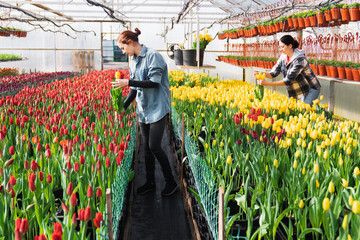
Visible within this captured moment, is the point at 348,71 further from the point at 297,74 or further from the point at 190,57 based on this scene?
the point at 190,57

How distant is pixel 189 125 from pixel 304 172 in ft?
5.57

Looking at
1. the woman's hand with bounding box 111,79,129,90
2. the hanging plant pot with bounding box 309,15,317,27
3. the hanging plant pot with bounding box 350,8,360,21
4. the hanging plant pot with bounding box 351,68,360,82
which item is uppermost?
the hanging plant pot with bounding box 309,15,317,27

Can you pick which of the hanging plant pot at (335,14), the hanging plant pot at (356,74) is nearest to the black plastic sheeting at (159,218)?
the hanging plant pot at (356,74)

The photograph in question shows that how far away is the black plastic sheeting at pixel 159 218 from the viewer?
2.71 m

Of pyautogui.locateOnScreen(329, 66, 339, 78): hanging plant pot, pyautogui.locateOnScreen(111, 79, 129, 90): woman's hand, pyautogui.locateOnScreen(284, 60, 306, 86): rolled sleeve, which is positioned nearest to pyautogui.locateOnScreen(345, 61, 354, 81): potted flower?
pyautogui.locateOnScreen(329, 66, 339, 78): hanging plant pot

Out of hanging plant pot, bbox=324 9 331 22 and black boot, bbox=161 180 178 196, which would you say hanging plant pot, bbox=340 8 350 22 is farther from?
black boot, bbox=161 180 178 196

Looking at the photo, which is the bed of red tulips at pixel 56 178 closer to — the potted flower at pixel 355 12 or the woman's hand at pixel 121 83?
the woman's hand at pixel 121 83

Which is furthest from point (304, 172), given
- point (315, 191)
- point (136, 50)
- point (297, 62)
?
point (297, 62)

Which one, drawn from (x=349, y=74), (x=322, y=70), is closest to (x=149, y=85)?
(x=349, y=74)

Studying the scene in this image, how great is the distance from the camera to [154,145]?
3.05 metres

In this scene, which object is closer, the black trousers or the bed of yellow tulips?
the bed of yellow tulips

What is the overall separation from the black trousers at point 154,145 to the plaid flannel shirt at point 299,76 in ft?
4.94

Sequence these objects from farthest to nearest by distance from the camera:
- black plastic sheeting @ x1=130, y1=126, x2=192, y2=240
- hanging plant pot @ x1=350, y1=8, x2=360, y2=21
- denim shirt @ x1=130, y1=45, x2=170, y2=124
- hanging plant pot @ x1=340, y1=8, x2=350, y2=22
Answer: hanging plant pot @ x1=340, y1=8, x2=350, y2=22
hanging plant pot @ x1=350, y1=8, x2=360, y2=21
denim shirt @ x1=130, y1=45, x2=170, y2=124
black plastic sheeting @ x1=130, y1=126, x2=192, y2=240

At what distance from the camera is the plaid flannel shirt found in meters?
3.91
